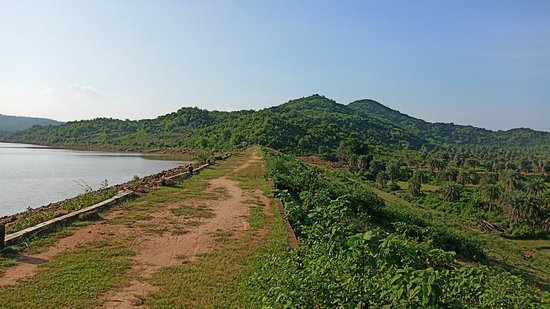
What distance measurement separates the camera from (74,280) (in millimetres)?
6836

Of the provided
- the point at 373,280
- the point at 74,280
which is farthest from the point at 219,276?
the point at 373,280

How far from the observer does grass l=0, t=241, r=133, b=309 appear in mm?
5984

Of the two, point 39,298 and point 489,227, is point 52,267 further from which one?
point 489,227

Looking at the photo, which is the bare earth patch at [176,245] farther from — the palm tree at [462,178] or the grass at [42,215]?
the palm tree at [462,178]

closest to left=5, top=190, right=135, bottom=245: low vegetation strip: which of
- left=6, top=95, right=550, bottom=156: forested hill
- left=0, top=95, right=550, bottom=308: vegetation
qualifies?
left=0, top=95, right=550, bottom=308: vegetation

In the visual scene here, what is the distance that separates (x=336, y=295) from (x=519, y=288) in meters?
2.47

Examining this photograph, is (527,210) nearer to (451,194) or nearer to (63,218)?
(451,194)

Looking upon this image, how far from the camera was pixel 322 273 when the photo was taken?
167 inches

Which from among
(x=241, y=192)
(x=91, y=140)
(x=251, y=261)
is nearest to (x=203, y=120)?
(x=91, y=140)

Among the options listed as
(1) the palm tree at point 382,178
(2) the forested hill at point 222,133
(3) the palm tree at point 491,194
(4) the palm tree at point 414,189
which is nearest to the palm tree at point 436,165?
(2) the forested hill at point 222,133

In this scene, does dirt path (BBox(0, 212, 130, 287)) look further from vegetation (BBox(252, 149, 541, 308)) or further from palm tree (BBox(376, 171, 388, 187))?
palm tree (BBox(376, 171, 388, 187))

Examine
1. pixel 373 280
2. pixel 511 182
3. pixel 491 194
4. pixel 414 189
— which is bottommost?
pixel 491 194

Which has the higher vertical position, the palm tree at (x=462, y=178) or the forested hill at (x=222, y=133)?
the forested hill at (x=222, y=133)

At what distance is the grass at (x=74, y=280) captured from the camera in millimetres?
5984
